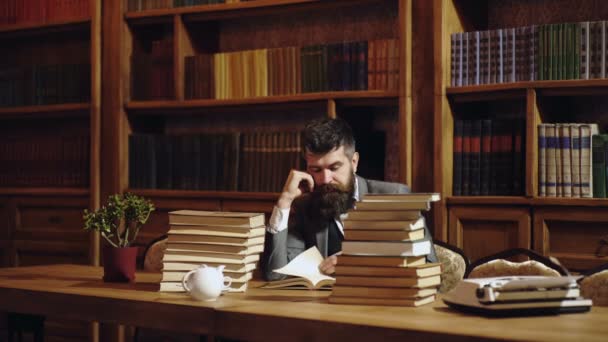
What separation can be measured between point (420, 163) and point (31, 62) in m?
2.92

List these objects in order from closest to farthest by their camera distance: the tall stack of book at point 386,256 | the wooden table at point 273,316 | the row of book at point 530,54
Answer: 1. the wooden table at point 273,316
2. the tall stack of book at point 386,256
3. the row of book at point 530,54

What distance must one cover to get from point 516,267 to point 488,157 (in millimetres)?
1054

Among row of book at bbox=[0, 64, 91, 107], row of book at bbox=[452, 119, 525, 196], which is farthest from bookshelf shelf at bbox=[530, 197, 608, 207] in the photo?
row of book at bbox=[0, 64, 91, 107]

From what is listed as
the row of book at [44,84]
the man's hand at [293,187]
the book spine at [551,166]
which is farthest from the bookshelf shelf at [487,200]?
the row of book at [44,84]

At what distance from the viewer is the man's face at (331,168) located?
11.3 feet

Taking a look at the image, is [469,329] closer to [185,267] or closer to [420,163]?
[185,267]

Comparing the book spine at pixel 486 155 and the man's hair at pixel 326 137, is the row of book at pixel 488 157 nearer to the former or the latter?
the book spine at pixel 486 155

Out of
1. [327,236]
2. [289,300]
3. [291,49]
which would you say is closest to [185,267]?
[289,300]

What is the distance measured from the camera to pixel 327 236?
338cm

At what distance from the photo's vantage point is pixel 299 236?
340cm

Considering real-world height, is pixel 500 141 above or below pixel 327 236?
above

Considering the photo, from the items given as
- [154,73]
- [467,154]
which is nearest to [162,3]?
[154,73]

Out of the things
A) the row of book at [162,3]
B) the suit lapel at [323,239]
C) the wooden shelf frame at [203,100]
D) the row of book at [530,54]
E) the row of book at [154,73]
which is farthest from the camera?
the row of book at [154,73]

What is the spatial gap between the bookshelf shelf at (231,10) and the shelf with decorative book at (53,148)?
0.33 m
